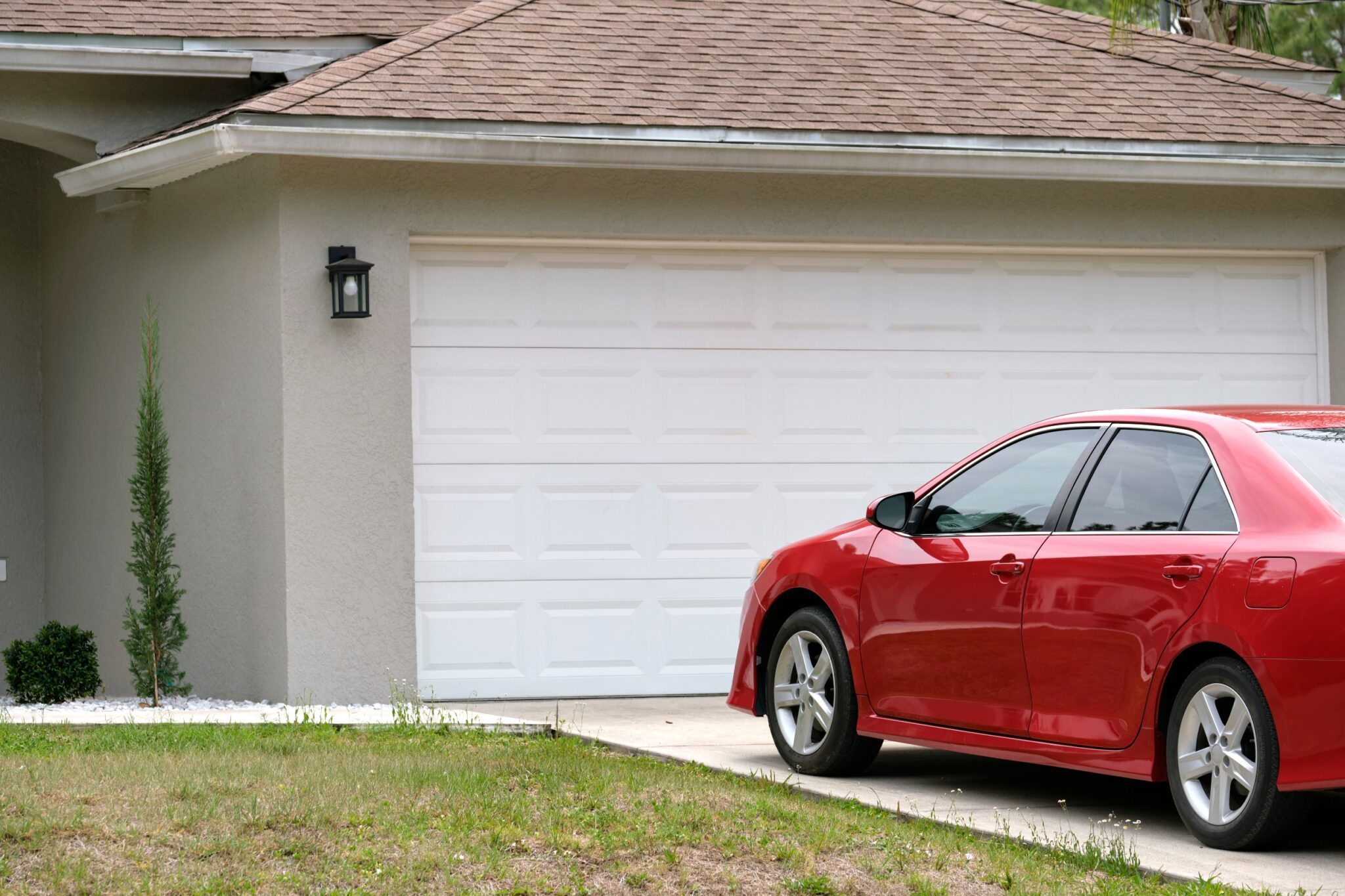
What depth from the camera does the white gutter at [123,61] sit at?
1023cm

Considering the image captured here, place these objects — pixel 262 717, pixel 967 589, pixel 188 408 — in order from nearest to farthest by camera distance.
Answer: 1. pixel 967 589
2. pixel 262 717
3. pixel 188 408

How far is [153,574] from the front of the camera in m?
9.77

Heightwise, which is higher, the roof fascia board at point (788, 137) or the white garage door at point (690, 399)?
the roof fascia board at point (788, 137)

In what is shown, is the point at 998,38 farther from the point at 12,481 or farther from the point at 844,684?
the point at 12,481

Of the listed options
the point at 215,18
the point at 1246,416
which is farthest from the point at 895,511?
the point at 215,18

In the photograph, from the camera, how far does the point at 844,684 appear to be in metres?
6.97

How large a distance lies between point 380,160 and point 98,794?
15.1ft

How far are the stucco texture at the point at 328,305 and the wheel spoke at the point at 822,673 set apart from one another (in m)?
3.29

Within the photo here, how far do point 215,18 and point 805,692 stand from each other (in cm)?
642

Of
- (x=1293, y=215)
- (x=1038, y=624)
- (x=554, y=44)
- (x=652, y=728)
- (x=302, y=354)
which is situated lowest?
(x=652, y=728)

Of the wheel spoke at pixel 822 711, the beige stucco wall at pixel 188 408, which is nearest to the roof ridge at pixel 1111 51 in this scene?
the beige stucco wall at pixel 188 408

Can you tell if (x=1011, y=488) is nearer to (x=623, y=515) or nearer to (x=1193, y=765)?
(x=1193, y=765)

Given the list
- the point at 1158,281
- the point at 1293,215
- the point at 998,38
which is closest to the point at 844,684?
the point at 1158,281

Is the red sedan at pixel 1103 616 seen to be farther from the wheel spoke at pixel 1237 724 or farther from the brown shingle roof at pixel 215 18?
the brown shingle roof at pixel 215 18
